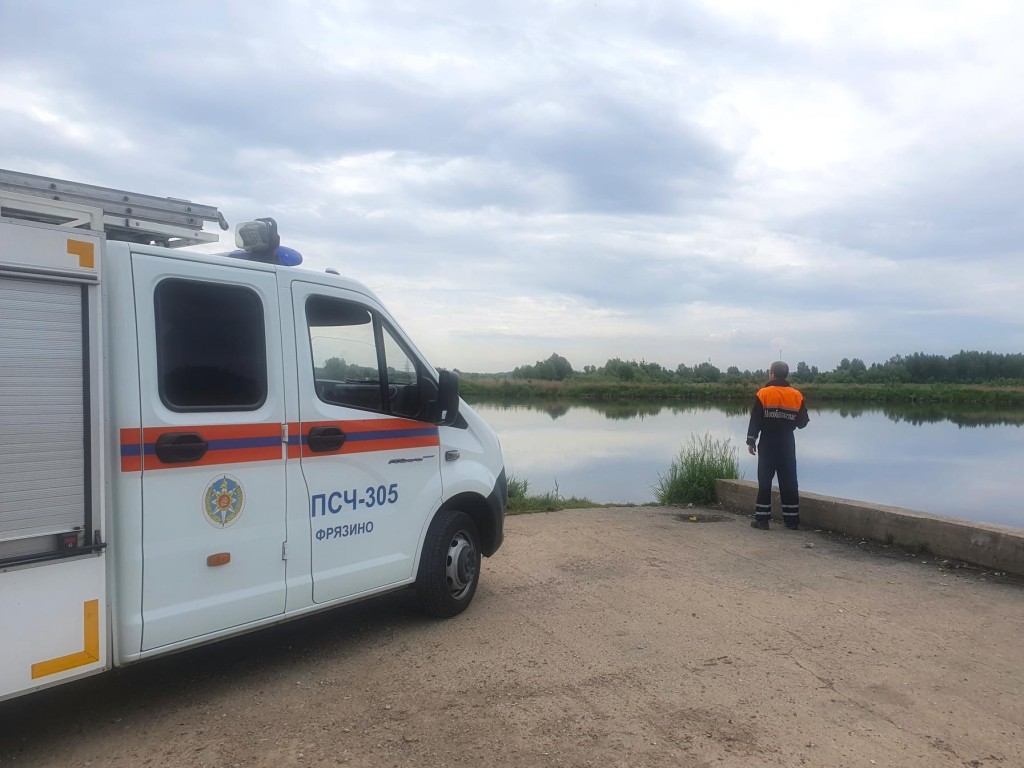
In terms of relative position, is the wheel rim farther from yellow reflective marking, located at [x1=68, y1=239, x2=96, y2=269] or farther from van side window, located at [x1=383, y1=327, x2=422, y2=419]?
yellow reflective marking, located at [x1=68, y1=239, x2=96, y2=269]

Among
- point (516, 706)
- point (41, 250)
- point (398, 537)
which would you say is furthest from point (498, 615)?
point (41, 250)

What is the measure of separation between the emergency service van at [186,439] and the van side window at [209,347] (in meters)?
0.01

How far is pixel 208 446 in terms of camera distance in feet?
13.2

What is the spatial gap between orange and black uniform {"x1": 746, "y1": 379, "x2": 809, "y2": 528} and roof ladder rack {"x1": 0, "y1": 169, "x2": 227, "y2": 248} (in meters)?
6.72

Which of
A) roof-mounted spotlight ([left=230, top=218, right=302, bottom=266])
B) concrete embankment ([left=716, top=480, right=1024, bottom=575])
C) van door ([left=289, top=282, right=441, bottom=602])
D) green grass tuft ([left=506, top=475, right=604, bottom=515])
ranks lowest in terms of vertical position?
green grass tuft ([left=506, top=475, right=604, bottom=515])

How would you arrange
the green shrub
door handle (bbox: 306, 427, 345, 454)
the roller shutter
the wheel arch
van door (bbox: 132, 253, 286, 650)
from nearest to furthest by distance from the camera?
the roller shutter < van door (bbox: 132, 253, 286, 650) < door handle (bbox: 306, 427, 345, 454) < the wheel arch < the green shrub

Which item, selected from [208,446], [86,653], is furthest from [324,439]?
[86,653]

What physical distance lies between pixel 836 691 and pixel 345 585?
9.71ft

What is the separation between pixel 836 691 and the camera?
4277mm

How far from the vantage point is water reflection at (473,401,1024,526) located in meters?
15.8

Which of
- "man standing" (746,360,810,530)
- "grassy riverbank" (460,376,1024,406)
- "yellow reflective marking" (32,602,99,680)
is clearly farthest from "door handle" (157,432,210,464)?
"grassy riverbank" (460,376,1024,406)

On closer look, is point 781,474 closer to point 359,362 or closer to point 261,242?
point 359,362

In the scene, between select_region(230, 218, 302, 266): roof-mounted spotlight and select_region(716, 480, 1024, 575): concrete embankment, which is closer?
select_region(230, 218, 302, 266): roof-mounted spotlight

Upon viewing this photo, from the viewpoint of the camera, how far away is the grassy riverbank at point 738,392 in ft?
162
